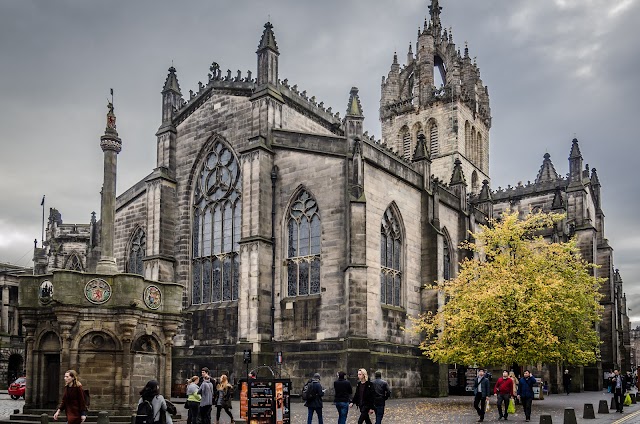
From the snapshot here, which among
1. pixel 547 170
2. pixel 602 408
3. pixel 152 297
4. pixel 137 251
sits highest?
pixel 547 170

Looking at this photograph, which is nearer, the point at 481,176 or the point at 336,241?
the point at 336,241

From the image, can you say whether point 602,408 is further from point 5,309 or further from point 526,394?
point 5,309

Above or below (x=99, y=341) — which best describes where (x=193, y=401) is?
below

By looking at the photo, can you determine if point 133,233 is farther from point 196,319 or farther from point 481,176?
point 481,176

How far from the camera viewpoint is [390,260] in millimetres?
34344

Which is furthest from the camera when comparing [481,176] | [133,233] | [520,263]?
[481,176]

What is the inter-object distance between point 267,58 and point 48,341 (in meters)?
20.0

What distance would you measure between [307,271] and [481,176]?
3721cm

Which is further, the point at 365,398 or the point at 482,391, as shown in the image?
the point at 482,391

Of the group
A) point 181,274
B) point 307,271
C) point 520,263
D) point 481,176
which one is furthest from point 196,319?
point 481,176

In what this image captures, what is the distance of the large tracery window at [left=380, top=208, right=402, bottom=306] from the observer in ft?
110

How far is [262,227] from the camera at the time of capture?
32.5 metres

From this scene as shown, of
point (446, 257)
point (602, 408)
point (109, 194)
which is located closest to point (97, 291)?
point (109, 194)

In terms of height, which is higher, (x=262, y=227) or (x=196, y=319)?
(x=262, y=227)
